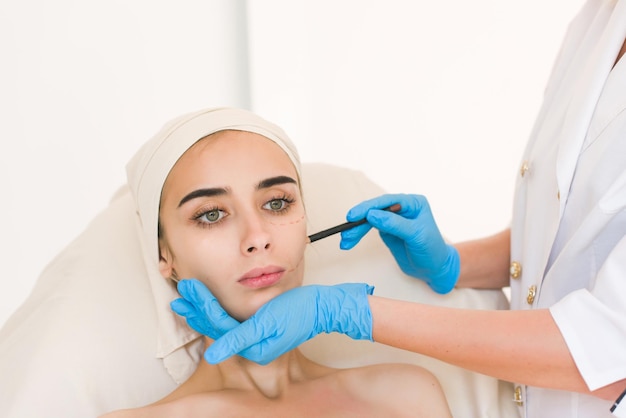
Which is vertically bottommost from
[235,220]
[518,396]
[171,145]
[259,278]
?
[518,396]

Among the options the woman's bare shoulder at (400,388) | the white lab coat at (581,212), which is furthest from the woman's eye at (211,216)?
the white lab coat at (581,212)

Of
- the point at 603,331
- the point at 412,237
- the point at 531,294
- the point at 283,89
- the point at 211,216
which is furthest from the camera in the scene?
the point at 283,89

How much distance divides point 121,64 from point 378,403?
1693 millimetres

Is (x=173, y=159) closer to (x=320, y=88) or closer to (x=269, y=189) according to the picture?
(x=269, y=189)

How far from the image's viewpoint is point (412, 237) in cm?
166

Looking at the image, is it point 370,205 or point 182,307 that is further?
point 370,205

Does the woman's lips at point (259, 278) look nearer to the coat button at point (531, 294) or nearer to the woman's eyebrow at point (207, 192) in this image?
the woman's eyebrow at point (207, 192)

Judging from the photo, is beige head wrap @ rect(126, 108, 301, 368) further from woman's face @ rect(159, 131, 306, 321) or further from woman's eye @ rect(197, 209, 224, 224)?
woman's eye @ rect(197, 209, 224, 224)

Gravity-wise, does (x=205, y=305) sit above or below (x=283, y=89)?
below

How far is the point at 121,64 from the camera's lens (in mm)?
2654

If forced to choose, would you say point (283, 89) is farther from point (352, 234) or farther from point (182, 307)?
point (182, 307)

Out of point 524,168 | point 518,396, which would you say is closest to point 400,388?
point 518,396

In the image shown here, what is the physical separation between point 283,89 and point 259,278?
158 cm

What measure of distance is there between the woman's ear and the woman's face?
0.16 feet
